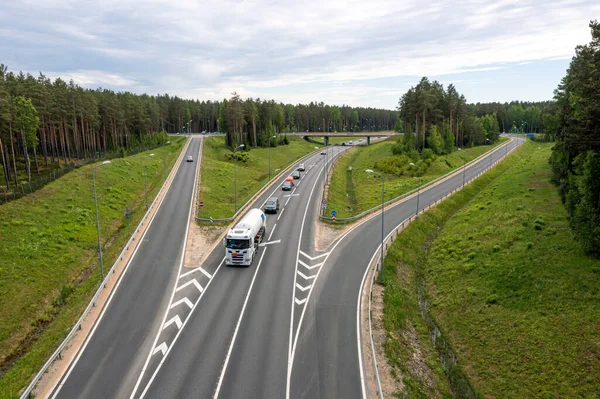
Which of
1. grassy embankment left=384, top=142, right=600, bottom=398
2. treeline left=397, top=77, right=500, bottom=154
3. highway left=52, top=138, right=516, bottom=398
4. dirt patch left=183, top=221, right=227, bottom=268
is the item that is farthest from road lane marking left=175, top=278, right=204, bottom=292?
treeline left=397, top=77, right=500, bottom=154

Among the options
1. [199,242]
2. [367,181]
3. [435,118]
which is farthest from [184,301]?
[435,118]

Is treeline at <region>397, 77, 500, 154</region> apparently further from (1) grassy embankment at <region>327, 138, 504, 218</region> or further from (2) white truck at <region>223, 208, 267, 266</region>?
(2) white truck at <region>223, 208, 267, 266</region>

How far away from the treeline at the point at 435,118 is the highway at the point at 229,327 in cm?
6841

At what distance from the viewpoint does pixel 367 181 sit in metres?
93.8

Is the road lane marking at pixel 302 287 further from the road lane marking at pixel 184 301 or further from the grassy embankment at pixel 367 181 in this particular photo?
the grassy embankment at pixel 367 181

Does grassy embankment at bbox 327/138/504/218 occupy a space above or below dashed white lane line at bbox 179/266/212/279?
above

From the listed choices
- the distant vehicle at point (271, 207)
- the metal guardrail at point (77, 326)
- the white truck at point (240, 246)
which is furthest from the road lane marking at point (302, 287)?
the distant vehicle at point (271, 207)

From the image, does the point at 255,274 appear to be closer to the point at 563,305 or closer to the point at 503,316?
the point at 503,316

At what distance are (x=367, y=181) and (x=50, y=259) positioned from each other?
6807 centimetres

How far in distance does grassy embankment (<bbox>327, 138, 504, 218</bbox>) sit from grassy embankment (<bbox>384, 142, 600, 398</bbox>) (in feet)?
54.7

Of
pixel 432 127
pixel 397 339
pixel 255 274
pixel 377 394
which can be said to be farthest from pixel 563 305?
pixel 432 127

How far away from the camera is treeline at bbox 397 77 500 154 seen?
349ft

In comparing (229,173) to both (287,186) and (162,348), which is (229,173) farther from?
(162,348)

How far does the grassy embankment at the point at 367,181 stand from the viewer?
234ft
